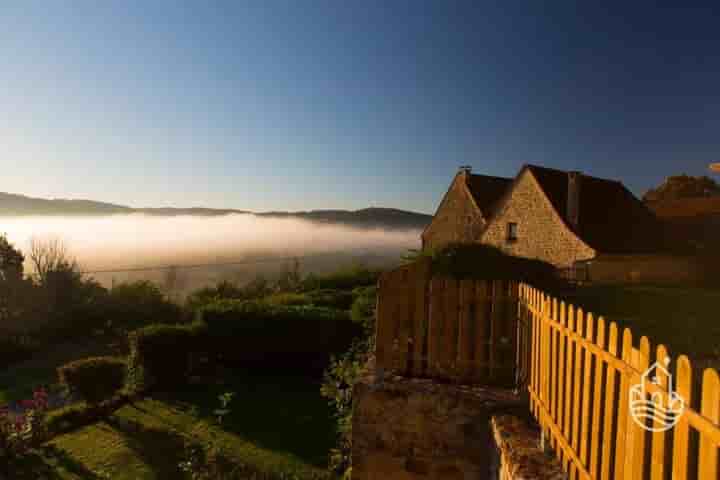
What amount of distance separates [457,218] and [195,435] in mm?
21388

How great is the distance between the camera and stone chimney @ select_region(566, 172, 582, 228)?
63.3 ft

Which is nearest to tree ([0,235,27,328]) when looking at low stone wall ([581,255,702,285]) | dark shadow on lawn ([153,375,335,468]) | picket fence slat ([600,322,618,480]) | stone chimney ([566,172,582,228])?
dark shadow on lawn ([153,375,335,468])

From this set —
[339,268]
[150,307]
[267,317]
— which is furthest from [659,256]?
[150,307]

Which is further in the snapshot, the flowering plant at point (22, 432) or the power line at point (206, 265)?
the power line at point (206, 265)

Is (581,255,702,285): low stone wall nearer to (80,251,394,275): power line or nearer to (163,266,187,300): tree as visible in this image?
(80,251,394,275): power line

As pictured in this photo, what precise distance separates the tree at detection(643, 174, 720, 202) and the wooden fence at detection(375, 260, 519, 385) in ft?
115

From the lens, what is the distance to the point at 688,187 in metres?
33.6

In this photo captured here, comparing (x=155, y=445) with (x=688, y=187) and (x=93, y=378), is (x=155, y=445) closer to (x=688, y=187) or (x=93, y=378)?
(x=93, y=378)

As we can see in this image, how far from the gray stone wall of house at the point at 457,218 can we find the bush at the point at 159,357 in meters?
17.4

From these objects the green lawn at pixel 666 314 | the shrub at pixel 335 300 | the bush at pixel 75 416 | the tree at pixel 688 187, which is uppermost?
the tree at pixel 688 187

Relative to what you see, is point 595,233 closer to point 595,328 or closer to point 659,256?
point 659,256

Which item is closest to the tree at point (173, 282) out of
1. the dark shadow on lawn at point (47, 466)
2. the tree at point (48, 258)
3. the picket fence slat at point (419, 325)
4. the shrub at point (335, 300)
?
the tree at point (48, 258)

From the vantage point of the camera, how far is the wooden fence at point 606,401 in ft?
4.92

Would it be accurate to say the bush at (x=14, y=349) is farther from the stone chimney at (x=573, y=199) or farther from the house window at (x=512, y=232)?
the stone chimney at (x=573, y=199)
